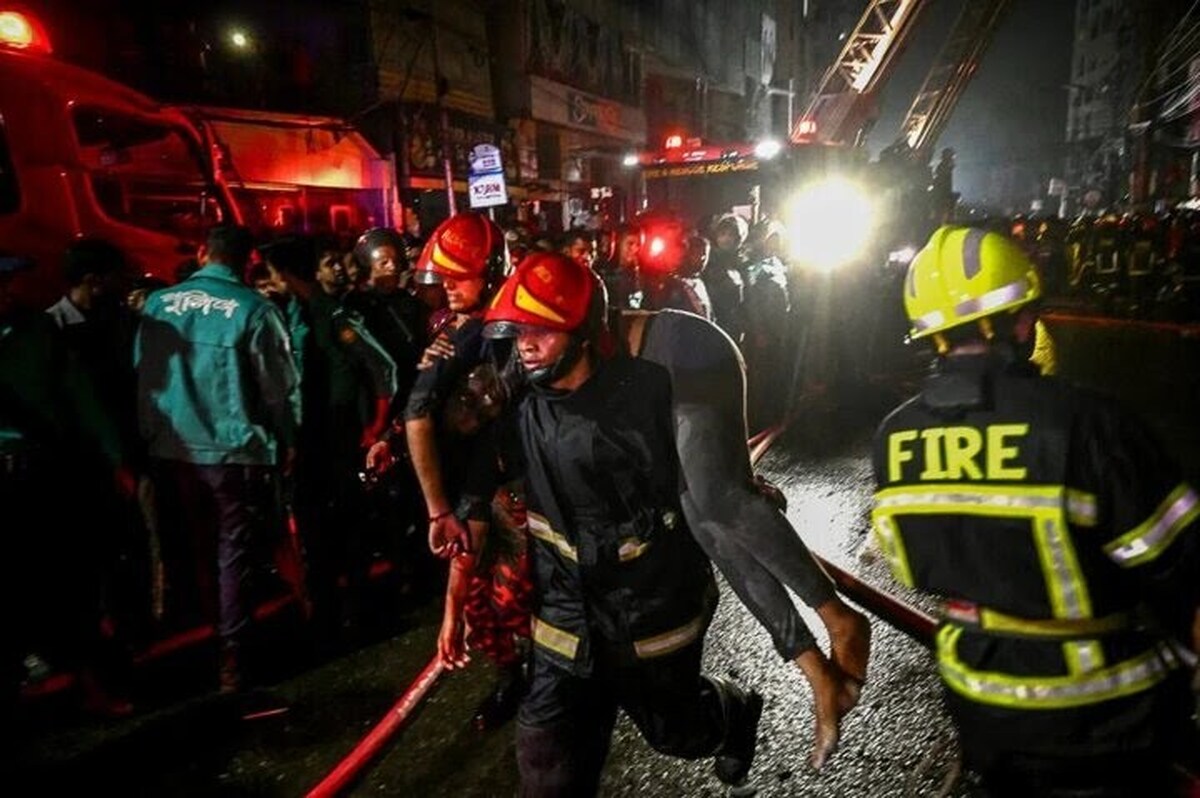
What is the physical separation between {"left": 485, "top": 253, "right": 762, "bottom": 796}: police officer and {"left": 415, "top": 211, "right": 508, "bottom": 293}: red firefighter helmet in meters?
1.22

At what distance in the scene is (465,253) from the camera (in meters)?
3.39

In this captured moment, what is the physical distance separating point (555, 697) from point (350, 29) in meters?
20.6

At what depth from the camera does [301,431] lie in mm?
4590

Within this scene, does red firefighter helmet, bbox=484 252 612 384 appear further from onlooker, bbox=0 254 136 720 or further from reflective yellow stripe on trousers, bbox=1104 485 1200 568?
onlooker, bbox=0 254 136 720

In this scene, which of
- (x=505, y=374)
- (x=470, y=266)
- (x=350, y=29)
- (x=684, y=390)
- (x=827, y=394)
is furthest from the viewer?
A: (x=350, y=29)

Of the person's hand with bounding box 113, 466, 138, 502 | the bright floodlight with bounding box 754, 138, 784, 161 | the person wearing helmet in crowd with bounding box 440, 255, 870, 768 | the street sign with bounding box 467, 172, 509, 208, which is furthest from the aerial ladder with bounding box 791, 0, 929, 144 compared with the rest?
the person wearing helmet in crowd with bounding box 440, 255, 870, 768

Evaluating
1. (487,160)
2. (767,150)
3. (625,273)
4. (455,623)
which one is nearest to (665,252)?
(625,273)

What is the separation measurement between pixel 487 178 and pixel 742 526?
12.6 metres

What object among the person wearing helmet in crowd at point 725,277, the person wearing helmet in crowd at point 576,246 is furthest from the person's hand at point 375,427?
the person wearing helmet in crowd at point 725,277

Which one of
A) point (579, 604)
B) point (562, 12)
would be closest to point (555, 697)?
point (579, 604)

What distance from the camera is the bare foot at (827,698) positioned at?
6.17 feet

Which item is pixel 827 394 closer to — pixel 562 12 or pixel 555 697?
pixel 555 697

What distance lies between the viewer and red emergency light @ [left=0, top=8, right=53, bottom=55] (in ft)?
21.2

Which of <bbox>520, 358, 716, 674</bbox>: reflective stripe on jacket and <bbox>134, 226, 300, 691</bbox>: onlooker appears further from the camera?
<bbox>134, 226, 300, 691</bbox>: onlooker
